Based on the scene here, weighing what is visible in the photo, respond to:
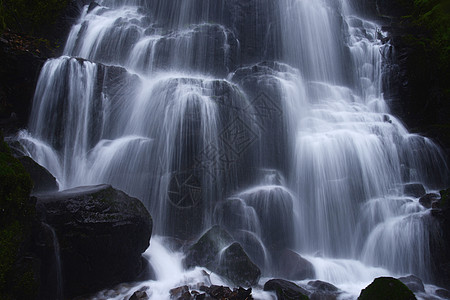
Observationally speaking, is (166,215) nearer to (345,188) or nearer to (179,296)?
(179,296)

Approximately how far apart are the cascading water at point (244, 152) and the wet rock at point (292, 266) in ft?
1.03

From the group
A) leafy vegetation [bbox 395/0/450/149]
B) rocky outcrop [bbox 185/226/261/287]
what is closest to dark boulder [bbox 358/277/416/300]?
rocky outcrop [bbox 185/226/261/287]

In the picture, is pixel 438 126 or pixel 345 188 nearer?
pixel 345 188

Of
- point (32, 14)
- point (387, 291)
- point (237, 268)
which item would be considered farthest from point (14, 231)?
point (32, 14)

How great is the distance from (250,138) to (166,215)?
452cm

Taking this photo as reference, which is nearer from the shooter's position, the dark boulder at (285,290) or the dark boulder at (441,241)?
the dark boulder at (285,290)

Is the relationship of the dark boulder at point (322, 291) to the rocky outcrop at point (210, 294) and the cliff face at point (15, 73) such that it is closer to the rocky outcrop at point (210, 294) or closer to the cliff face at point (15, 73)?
the rocky outcrop at point (210, 294)

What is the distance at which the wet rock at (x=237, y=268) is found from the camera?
738cm

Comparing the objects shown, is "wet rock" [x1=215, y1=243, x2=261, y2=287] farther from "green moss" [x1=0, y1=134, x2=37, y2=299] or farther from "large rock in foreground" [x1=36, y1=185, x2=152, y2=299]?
A: "green moss" [x1=0, y1=134, x2=37, y2=299]

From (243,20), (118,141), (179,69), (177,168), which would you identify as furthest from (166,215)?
(243,20)

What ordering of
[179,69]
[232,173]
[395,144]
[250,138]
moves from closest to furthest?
[232,173], [250,138], [395,144], [179,69]

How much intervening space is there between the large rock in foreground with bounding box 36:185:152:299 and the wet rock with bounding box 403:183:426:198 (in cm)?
964

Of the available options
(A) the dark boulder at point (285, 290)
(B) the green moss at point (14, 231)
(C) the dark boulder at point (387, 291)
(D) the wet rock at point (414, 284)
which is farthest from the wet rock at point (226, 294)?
(D) the wet rock at point (414, 284)

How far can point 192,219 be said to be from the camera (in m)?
9.89
